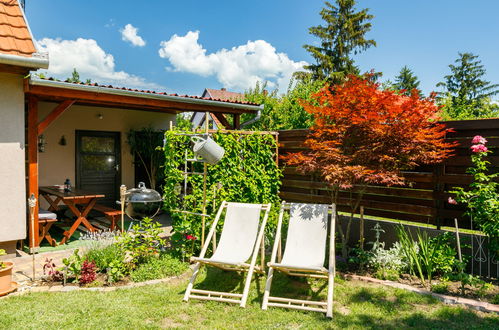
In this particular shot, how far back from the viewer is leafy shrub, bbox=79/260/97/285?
15.2 ft

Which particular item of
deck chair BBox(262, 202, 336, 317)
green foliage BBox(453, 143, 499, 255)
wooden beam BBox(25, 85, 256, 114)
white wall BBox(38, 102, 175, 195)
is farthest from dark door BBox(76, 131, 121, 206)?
green foliage BBox(453, 143, 499, 255)

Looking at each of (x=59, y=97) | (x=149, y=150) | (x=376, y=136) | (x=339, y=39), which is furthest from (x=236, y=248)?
(x=339, y=39)

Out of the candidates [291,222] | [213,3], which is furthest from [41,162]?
[213,3]

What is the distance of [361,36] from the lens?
24188 millimetres

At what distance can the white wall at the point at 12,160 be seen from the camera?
5605 millimetres

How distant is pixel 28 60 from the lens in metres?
5.18

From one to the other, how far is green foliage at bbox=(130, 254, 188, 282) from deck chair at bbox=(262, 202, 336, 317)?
4.60 feet

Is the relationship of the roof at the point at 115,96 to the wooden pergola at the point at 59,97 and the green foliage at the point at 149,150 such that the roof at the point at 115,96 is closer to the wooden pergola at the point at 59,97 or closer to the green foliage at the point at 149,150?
the wooden pergola at the point at 59,97

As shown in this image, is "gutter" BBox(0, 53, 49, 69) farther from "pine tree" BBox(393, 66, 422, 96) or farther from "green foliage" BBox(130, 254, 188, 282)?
"pine tree" BBox(393, 66, 422, 96)

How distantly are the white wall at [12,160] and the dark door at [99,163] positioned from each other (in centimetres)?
354

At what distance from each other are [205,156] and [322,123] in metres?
1.82

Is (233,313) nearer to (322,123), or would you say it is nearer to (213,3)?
(322,123)

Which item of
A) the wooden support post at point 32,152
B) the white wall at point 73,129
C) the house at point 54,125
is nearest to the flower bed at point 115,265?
the house at point 54,125

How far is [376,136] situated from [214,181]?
8.20ft
